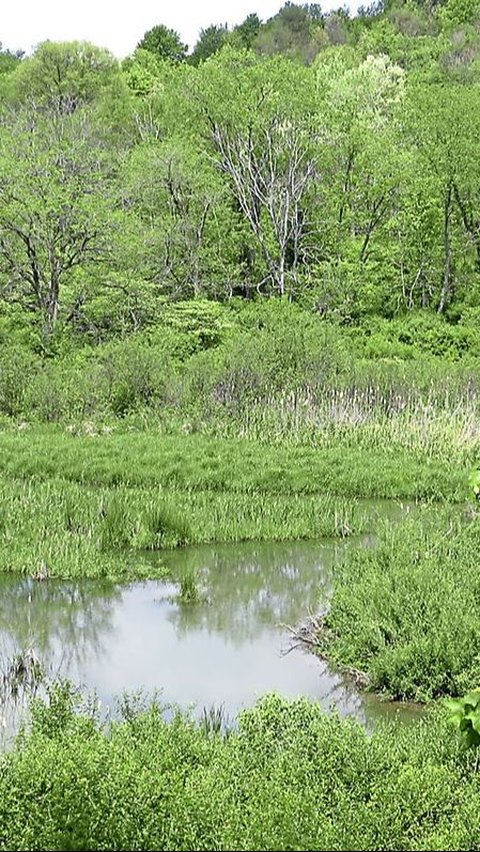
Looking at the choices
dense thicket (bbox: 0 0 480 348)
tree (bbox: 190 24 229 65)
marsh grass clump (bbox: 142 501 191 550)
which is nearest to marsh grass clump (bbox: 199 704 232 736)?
marsh grass clump (bbox: 142 501 191 550)

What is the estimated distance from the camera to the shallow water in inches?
318

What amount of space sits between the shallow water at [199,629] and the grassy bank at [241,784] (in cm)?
138

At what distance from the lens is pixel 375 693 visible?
25.8ft

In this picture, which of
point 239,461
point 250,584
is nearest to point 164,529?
point 250,584

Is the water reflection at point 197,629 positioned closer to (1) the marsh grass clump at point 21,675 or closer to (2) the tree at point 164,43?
(1) the marsh grass clump at point 21,675

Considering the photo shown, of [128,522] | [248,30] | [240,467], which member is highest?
[248,30]

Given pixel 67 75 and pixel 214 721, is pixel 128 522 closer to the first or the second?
pixel 214 721

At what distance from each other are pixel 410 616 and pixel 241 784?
358cm

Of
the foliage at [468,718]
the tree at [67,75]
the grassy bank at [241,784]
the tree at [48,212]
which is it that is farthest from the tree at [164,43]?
the foliage at [468,718]

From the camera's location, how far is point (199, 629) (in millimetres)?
9750

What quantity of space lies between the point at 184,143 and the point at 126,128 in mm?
10936

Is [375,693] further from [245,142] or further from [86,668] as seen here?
[245,142]

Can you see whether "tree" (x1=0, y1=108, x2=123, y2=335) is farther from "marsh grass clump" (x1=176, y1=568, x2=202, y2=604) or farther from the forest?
"marsh grass clump" (x1=176, y1=568, x2=202, y2=604)

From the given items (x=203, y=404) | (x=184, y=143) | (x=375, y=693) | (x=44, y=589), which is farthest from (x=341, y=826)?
(x=184, y=143)
